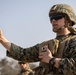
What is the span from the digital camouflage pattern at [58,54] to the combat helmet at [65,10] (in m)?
0.32

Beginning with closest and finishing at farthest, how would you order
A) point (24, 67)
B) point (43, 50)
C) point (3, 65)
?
point (43, 50)
point (24, 67)
point (3, 65)

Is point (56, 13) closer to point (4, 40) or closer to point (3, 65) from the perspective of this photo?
point (4, 40)

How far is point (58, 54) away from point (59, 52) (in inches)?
1.5

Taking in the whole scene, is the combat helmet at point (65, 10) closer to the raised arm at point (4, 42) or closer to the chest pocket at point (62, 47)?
the chest pocket at point (62, 47)

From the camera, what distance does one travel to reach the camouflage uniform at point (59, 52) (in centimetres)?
534

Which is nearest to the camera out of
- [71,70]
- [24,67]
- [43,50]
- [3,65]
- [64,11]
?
[71,70]

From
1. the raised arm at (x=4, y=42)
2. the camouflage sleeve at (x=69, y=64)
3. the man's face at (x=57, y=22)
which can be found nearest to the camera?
the camouflage sleeve at (x=69, y=64)

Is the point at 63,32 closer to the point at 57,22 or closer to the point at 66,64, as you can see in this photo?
the point at 57,22

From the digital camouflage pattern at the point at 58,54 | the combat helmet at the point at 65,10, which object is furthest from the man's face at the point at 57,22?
the digital camouflage pattern at the point at 58,54

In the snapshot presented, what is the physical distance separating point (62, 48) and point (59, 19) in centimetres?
56

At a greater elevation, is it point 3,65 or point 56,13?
point 56,13

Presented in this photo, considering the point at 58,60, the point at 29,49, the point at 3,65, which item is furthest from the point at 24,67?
the point at 3,65

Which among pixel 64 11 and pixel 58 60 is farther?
pixel 64 11

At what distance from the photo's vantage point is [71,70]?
5277mm
